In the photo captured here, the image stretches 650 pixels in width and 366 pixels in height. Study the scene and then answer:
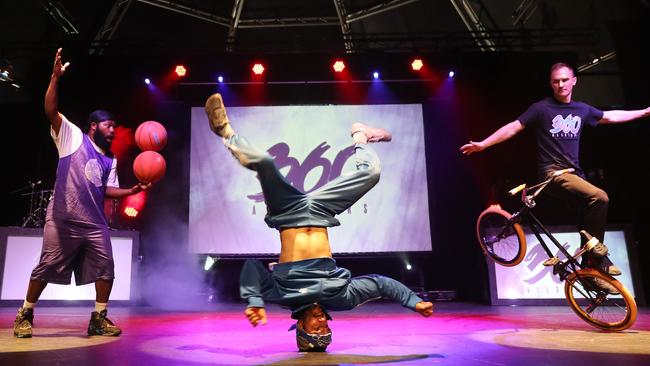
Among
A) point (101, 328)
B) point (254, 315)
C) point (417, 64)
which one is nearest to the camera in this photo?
point (254, 315)

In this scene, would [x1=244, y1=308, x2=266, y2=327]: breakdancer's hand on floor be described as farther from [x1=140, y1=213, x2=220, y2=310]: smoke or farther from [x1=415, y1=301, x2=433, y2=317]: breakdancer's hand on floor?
[x1=140, y1=213, x2=220, y2=310]: smoke

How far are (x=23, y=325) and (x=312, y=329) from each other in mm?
1957

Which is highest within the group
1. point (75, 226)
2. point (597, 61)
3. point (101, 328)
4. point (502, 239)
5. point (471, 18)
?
point (471, 18)

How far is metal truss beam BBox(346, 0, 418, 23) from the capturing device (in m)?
8.09

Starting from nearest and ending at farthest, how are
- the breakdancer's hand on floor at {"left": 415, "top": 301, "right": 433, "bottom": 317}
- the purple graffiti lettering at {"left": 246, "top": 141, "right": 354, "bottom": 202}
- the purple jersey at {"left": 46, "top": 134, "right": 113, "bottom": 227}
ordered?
the breakdancer's hand on floor at {"left": 415, "top": 301, "right": 433, "bottom": 317} < the purple jersey at {"left": 46, "top": 134, "right": 113, "bottom": 227} < the purple graffiti lettering at {"left": 246, "top": 141, "right": 354, "bottom": 202}

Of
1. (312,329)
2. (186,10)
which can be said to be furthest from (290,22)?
(312,329)

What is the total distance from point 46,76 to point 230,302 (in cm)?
Result: 450

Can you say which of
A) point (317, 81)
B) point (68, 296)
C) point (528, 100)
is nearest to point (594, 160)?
point (528, 100)

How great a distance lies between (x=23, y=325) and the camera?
3.01 m

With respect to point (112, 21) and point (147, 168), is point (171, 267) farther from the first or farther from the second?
point (112, 21)

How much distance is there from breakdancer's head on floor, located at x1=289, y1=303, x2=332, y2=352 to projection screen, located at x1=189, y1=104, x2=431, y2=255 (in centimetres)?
462

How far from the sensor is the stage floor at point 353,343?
2195 millimetres

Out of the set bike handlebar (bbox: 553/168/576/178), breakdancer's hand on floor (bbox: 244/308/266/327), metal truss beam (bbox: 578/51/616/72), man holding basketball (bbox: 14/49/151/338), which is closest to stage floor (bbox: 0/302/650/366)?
breakdancer's hand on floor (bbox: 244/308/266/327)

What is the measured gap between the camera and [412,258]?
25.1ft
